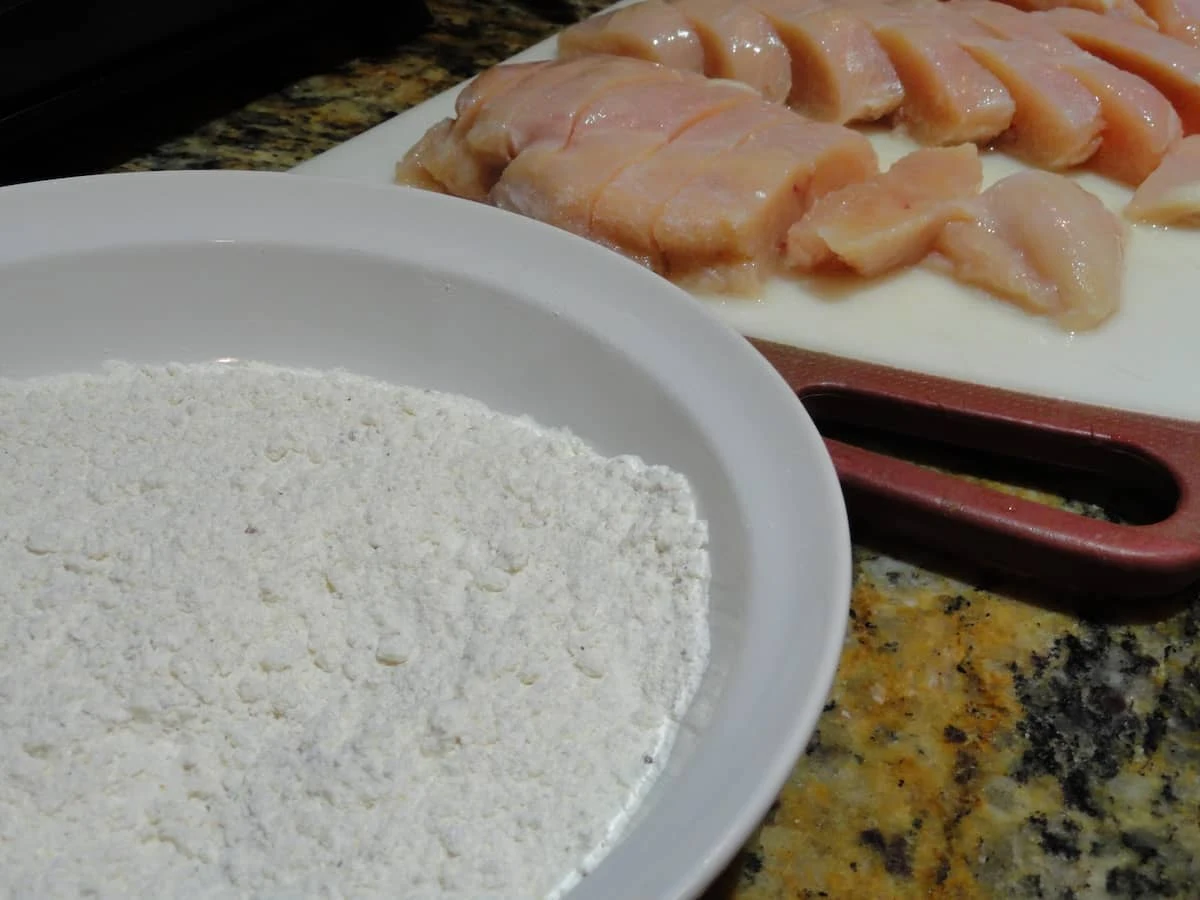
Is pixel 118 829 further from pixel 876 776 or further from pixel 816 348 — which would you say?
pixel 816 348

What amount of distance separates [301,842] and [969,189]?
1102 mm

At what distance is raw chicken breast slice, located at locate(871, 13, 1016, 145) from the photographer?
150 centimetres

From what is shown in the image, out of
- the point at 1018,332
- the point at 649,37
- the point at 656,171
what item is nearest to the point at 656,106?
the point at 656,171

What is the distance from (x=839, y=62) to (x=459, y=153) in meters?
0.56

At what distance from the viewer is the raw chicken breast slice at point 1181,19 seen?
1.66 meters

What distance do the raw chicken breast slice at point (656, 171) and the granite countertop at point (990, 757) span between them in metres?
0.48

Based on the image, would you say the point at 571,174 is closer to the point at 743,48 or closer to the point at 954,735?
the point at 743,48

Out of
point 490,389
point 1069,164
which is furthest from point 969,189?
point 490,389

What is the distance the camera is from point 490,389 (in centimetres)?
112

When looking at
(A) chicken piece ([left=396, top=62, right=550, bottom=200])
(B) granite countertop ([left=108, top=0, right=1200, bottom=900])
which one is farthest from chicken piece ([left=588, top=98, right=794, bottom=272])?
(B) granite countertop ([left=108, top=0, right=1200, bottom=900])

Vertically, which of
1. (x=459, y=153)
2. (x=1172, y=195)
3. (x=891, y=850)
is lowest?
(x=891, y=850)

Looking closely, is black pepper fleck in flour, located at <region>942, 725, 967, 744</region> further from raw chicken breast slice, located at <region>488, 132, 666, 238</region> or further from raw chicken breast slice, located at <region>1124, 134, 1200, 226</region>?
raw chicken breast slice, located at <region>1124, 134, 1200, 226</region>

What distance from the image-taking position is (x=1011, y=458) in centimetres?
115

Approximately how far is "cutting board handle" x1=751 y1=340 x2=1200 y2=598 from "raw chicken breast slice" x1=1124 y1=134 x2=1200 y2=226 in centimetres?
42
